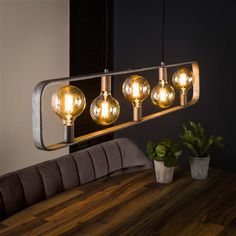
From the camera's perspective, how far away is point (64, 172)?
9.24ft

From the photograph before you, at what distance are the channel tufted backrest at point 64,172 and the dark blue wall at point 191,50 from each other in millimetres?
731

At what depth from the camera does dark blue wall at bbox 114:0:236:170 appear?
11.8ft

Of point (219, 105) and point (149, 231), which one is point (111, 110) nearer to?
point (149, 231)

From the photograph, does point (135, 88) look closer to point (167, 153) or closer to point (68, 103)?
point (68, 103)

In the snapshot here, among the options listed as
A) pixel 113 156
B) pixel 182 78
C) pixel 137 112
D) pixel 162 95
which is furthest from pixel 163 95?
pixel 113 156

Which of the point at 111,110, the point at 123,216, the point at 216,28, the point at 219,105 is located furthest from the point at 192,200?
the point at 216,28

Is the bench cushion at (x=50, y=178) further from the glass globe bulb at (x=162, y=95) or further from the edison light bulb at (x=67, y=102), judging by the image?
the edison light bulb at (x=67, y=102)

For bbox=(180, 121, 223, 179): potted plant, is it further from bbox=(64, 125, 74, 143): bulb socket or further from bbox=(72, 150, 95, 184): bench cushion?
bbox=(64, 125, 74, 143): bulb socket

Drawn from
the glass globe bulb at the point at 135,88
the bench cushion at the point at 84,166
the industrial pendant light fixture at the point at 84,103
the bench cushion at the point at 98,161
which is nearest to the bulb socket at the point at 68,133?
the industrial pendant light fixture at the point at 84,103

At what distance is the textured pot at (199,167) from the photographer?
2.66 m

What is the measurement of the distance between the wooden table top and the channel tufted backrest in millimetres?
243

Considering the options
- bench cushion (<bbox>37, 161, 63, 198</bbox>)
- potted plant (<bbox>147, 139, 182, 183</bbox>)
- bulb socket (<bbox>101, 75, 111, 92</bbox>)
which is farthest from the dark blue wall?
bulb socket (<bbox>101, 75, 111, 92</bbox>)

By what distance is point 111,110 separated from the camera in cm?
183

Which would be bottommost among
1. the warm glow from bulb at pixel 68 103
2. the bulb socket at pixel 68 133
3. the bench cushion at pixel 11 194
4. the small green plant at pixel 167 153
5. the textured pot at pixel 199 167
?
the bench cushion at pixel 11 194
